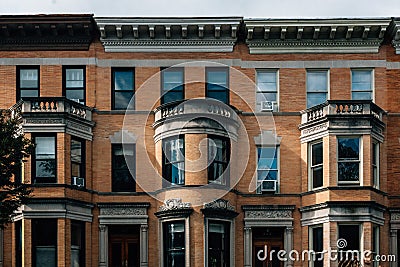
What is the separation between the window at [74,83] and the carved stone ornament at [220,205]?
711 cm

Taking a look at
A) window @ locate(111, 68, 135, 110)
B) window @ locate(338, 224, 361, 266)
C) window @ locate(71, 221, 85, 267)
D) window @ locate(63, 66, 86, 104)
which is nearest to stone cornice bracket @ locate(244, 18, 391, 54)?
window @ locate(111, 68, 135, 110)

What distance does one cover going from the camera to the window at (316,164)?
3409cm

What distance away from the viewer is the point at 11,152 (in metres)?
29.7

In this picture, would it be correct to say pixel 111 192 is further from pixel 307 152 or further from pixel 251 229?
pixel 307 152

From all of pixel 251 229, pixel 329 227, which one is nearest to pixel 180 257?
pixel 251 229

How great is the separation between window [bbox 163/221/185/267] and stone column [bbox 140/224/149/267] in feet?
2.98

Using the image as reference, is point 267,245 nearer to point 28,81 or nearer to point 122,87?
point 122,87

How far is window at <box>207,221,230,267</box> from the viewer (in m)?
33.1

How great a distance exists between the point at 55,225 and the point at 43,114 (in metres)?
4.40

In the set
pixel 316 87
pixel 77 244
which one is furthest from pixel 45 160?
pixel 316 87

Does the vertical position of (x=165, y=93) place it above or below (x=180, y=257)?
above

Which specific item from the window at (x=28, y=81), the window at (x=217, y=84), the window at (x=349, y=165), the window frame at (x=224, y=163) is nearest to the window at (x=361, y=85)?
the window at (x=349, y=165)

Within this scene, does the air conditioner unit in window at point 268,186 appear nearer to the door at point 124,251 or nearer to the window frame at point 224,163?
the window frame at point 224,163

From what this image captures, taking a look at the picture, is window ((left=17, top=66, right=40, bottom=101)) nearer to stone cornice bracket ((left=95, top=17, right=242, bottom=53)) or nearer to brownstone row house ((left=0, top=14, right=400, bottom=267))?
brownstone row house ((left=0, top=14, right=400, bottom=267))
